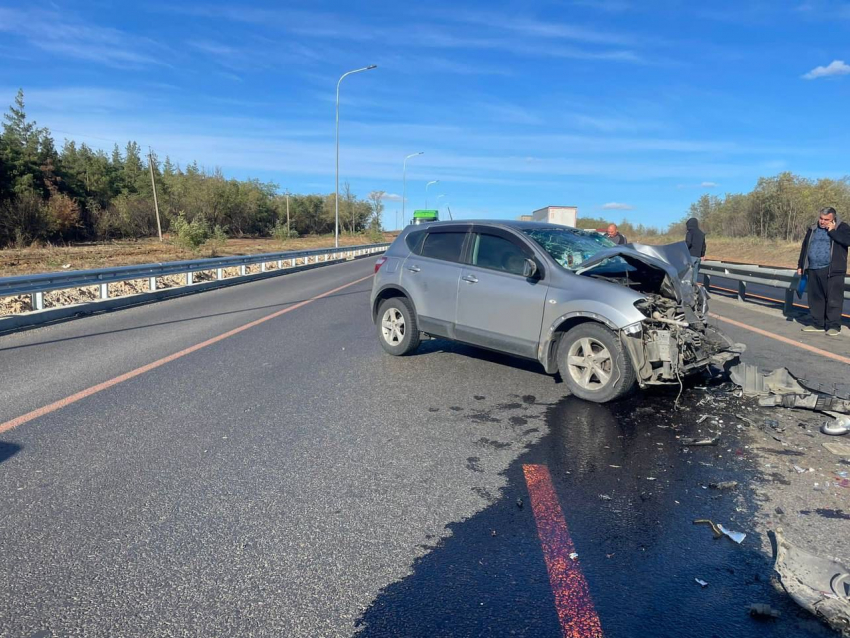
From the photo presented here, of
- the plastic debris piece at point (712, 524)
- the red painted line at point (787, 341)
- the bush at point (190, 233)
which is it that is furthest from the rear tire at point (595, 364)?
Result: the bush at point (190, 233)

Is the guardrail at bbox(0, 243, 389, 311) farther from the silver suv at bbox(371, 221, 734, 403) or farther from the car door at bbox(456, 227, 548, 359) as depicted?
the car door at bbox(456, 227, 548, 359)

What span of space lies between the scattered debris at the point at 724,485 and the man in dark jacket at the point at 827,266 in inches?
275

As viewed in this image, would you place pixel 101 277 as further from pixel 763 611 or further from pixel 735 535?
pixel 763 611

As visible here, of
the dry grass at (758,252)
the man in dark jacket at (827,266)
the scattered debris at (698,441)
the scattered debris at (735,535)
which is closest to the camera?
the scattered debris at (735,535)

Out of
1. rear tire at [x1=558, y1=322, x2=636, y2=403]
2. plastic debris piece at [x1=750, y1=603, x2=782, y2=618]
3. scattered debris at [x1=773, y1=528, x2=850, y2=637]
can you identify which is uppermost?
rear tire at [x1=558, y1=322, x2=636, y2=403]

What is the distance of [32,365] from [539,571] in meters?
7.11

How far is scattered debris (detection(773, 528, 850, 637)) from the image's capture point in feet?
8.23

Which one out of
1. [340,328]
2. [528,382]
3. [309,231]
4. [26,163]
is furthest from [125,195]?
[528,382]

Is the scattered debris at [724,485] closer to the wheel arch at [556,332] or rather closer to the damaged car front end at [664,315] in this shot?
the damaged car front end at [664,315]

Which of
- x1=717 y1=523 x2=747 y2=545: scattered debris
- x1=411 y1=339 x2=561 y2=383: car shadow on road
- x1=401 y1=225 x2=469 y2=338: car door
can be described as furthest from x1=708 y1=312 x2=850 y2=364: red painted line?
x1=717 y1=523 x2=747 y2=545: scattered debris

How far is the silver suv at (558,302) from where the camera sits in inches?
216

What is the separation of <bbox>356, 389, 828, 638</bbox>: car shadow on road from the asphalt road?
0.04 ft

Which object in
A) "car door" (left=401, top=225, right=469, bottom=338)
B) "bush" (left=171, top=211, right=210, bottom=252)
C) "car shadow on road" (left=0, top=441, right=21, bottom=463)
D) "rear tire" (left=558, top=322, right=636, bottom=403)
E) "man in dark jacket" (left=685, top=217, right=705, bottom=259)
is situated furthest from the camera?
"bush" (left=171, top=211, right=210, bottom=252)

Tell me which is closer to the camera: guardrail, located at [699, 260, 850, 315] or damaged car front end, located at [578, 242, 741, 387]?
damaged car front end, located at [578, 242, 741, 387]
